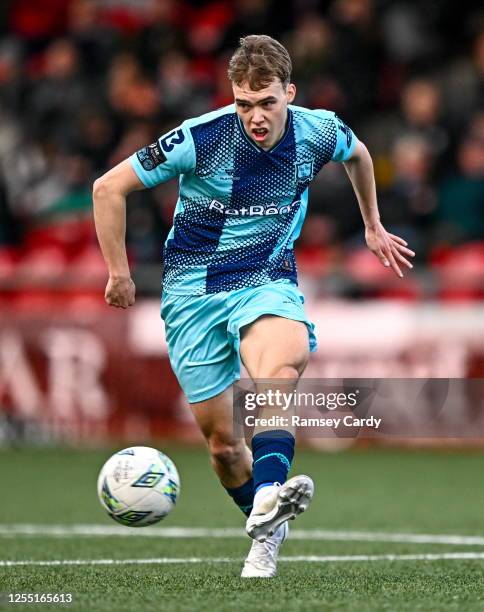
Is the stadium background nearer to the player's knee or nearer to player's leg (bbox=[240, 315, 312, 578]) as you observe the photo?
player's leg (bbox=[240, 315, 312, 578])

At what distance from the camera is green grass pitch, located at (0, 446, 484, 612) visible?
5066mm

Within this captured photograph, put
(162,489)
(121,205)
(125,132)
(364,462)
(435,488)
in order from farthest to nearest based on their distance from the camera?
(125,132) < (364,462) < (435,488) < (162,489) < (121,205)

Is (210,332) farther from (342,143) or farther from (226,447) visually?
(342,143)

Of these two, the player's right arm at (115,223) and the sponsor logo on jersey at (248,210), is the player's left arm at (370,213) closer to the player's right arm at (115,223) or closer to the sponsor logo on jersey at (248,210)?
the sponsor logo on jersey at (248,210)

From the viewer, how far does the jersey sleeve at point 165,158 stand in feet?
19.0

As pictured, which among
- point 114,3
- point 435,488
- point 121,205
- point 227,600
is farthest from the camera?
point 114,3

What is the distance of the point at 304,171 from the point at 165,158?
2.08 ft

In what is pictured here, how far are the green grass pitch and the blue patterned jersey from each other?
1.28 metres

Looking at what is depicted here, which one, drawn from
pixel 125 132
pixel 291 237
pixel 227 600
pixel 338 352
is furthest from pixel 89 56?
pixel 227 600

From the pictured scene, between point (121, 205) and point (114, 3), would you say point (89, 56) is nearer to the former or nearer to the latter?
point (114, 3)

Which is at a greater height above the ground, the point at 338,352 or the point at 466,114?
the point at 466,114

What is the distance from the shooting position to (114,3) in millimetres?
18500

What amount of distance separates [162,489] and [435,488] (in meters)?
4.17

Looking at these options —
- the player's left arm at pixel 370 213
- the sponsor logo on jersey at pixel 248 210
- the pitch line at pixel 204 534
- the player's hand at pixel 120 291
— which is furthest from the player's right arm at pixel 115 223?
the pitch line at pixel 204 534
